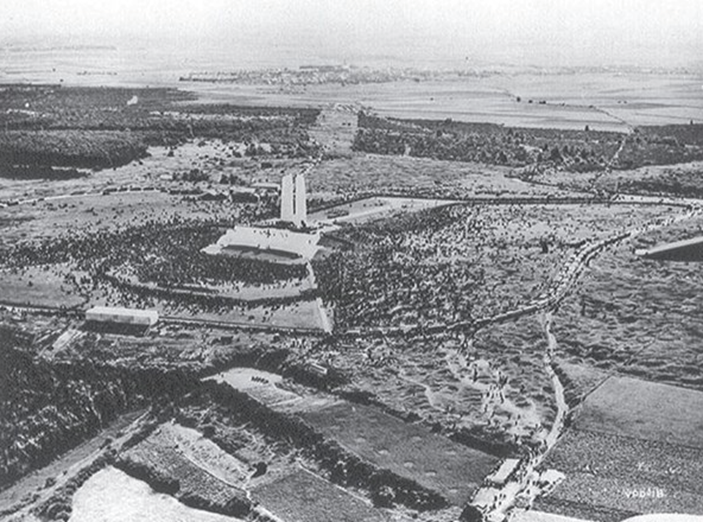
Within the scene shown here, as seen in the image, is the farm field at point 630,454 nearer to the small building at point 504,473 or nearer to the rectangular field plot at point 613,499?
the rectangular field plot at point 613,499

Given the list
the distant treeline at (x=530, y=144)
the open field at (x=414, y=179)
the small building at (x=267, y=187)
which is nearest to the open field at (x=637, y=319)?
the open field at (x=414, y=179)

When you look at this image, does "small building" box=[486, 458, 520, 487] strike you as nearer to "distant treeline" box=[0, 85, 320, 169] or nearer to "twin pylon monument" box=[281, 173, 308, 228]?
"twin pylon monument" box=[281, 173, 308, 228]

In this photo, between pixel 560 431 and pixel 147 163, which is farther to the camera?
pixel 147 163

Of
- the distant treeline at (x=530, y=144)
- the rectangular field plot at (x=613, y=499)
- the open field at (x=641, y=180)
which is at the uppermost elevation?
the distant treeline at (x=530, y=144)

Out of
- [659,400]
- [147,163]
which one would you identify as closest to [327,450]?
[659,400]

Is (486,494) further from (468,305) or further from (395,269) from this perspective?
(395,269)

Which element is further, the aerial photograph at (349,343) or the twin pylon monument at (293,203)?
the twin pylon monument at (293,203)

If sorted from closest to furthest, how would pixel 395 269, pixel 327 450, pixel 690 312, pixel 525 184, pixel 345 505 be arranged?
pixel 345 505, pixel 327 450, pixel 690 312, pixel 395 269, pixel 525 184
